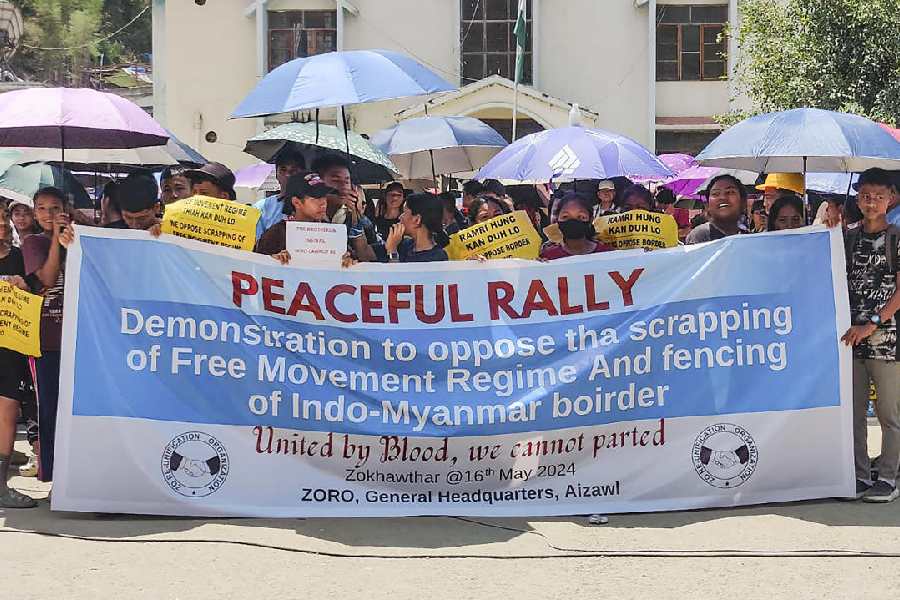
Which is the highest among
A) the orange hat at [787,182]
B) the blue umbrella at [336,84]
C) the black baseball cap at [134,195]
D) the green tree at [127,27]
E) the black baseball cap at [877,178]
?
the green tree at [127,27]

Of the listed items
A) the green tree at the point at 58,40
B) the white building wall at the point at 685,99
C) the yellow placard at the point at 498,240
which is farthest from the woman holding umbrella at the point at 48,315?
the green tree at the point at 58,40

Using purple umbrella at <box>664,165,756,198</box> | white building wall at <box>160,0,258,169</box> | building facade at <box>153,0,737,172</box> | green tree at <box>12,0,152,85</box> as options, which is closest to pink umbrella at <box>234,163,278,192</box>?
purple umbrella at <box>664,165,756,198</box>

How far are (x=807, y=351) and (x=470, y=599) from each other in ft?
8.96

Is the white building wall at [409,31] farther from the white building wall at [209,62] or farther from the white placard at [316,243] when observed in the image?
the white placard at [316,243]

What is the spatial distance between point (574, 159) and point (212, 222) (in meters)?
2.99

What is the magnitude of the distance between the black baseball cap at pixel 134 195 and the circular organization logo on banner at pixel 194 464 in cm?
139

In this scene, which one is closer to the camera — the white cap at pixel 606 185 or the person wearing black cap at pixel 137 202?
the person wearing black cap at pixel 137 202

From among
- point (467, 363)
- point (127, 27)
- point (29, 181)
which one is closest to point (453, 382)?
point (467, 363)

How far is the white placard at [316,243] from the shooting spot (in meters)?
6.75

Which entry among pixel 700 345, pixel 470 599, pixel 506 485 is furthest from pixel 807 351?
pixel 470 599

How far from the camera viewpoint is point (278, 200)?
7.69 metres

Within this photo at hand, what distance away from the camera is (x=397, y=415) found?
6711 mm

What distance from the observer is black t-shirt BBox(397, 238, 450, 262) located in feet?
23.6

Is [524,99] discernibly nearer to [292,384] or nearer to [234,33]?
[234,33]
